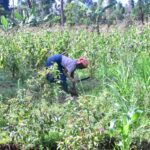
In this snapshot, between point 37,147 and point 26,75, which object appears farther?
point 26,75

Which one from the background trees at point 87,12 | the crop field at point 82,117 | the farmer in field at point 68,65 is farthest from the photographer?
the background trees at point 87,12

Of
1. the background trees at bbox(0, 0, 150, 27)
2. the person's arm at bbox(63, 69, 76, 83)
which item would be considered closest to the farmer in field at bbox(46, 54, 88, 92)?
the person's arm at bbox(63, 69, 76, 83)

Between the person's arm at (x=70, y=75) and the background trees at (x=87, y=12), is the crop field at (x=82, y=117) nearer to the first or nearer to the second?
the person's arm at (x=70, y=75)

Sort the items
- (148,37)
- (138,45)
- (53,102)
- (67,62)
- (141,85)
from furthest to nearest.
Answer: (148,37) < (138,45) < (67,62) < (53,102) < (141,85)

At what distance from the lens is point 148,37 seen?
27.1 feet

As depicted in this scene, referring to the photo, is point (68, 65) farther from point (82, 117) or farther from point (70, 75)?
point (82, 117)

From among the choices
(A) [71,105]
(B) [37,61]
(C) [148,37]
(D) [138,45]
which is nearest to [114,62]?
(D) [138,45]

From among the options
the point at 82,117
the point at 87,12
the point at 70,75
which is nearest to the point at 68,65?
the point at 70,75

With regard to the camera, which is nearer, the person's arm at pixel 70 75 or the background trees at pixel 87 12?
the person's arm at pixel 70 75

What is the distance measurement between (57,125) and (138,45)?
4.08m

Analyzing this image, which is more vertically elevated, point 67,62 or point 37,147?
point 67,62

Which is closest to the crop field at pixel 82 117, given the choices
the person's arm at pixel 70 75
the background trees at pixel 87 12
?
the person's arm at pixel 70 75

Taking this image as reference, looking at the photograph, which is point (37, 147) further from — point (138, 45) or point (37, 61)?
point (138, 45)

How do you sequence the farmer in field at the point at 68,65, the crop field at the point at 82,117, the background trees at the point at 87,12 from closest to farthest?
1. the crop field at the point at 82,117
2. the farmer in field at the point at 68,65
3. the background trees at the point at 87,12
